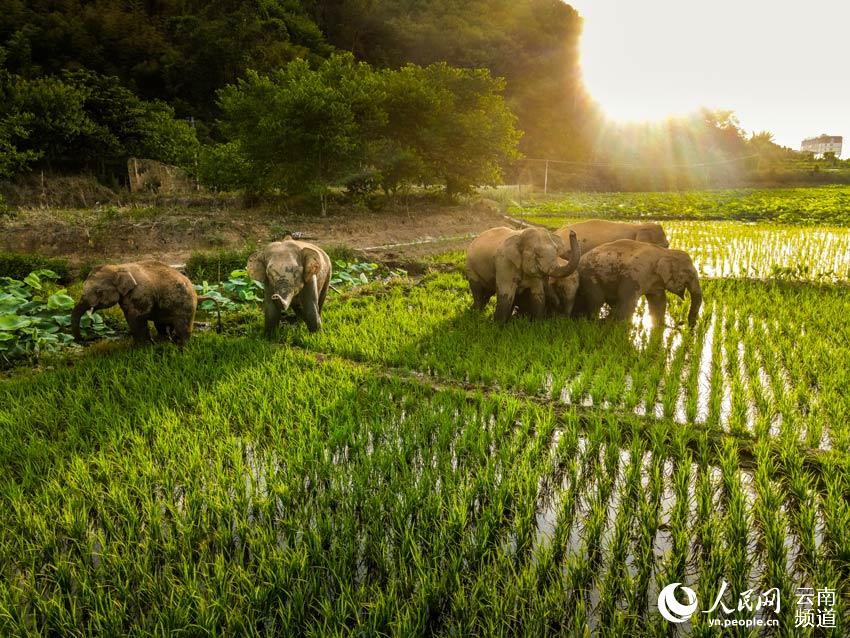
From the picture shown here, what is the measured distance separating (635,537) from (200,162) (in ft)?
58.3

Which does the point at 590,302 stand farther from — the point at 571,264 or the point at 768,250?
the point at 768,250

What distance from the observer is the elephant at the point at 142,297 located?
A: 4.78 meters

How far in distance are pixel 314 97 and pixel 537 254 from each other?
11.4 metres

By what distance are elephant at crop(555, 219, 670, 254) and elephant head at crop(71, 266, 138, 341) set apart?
18.0 feet

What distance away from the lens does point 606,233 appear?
7.10m

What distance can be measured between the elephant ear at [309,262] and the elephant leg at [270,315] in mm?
570

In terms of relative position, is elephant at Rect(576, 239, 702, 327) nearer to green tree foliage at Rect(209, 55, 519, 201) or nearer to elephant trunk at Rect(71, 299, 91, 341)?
elephant trunk at Rect(71, 299, 91, 341)

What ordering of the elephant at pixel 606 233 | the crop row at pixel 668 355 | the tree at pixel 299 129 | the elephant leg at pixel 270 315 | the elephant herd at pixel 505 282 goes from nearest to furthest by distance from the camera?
the crop row at pixel 668 355 < the elephant herd at pixel 505 282 < the elephant leg at pixel 270 315 < the elephant at pixel 606 233 < the tree at pixel 299 129

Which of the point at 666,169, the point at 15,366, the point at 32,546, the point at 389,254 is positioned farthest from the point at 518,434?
the point at 666,169

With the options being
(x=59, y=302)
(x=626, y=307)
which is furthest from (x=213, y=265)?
(x=626, y=307)

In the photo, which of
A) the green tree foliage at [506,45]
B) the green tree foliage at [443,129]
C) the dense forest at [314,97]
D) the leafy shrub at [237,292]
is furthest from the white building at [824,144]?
the leafy shrub at [237,292]

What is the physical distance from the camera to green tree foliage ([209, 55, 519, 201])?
14.8m

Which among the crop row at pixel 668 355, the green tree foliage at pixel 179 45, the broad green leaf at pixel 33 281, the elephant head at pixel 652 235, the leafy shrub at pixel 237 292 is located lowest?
the crop row at pixel 668 355

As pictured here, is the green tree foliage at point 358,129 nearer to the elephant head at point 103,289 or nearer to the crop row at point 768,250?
the crop row at point 768,250
